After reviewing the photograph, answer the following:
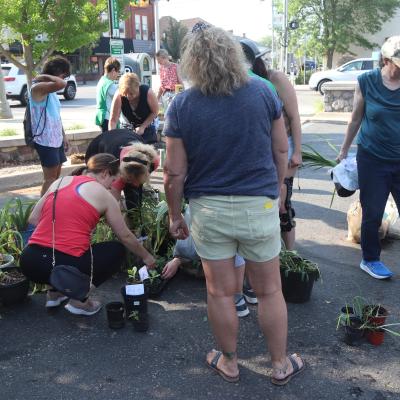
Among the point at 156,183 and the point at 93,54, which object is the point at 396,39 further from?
the point at 93,54

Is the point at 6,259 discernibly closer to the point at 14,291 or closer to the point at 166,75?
the point at 14,291

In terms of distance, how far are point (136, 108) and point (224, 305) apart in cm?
368

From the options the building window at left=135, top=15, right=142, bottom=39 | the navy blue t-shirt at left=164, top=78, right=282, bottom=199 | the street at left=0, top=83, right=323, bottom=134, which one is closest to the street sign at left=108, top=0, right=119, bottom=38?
the street at left=0, top=83, right=323, bottom=134

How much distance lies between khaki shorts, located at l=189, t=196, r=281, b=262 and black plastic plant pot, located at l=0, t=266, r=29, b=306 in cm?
165

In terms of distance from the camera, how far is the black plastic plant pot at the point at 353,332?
297 cm

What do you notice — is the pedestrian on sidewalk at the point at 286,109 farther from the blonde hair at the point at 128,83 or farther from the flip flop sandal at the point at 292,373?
the blonde hair at the point at 128,83

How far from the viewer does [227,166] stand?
2.35m

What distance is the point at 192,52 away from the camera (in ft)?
7.62

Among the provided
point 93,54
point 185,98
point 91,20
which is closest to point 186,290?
point 185,98

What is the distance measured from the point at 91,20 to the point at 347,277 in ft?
25.1

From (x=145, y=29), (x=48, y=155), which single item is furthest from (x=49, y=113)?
(x=145, y=29)

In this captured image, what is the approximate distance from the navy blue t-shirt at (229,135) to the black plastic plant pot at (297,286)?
119cm

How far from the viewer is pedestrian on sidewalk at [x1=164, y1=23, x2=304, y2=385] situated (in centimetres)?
230

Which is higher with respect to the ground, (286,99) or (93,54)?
(93,54)
